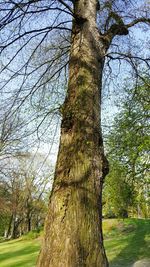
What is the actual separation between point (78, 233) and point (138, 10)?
481 cm

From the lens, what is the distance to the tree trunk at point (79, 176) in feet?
8.25

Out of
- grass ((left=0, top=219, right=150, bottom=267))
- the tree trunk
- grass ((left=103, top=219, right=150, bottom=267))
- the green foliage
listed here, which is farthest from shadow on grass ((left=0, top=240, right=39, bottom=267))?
the tree trunk

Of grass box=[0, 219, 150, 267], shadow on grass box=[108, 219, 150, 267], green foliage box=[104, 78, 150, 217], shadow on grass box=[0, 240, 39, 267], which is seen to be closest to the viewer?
green foliage box=[104, 78, 150, 217]

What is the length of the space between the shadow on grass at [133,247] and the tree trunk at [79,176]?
7.34 m

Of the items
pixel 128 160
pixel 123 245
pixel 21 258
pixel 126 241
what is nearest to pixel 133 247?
pixel 123 245

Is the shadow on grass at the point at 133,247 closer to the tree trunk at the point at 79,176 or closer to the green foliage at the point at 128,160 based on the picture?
the green foliage at the point at 128,160

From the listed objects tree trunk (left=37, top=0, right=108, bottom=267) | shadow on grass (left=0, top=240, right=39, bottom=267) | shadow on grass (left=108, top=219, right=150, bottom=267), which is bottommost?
shadow on grass (left=0, top=240, right=39, bottom=267)

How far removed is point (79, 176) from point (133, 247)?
10.1m

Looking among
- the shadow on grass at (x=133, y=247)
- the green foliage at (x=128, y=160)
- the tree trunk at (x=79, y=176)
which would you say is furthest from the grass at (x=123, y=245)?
the tree trunk at (x=79, y=176)

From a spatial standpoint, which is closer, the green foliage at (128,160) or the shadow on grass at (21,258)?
the green foliage at (128,160)

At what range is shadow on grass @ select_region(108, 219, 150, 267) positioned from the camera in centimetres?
985

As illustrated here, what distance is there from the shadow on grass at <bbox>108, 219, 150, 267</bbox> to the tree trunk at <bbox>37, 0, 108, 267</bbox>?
7340 millimetres

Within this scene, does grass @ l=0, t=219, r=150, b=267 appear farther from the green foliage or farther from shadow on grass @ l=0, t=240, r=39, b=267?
the green foliage

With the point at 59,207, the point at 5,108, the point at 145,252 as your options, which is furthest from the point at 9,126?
the point at 145,252
